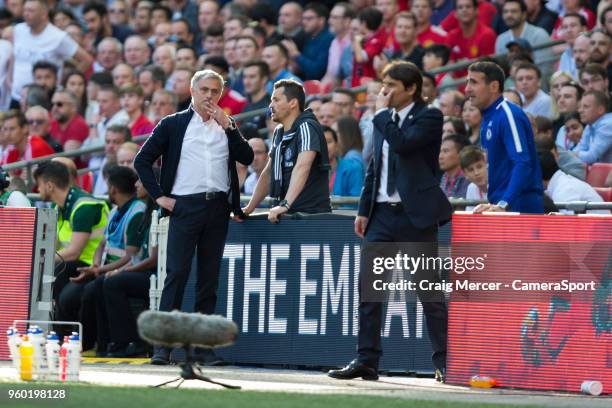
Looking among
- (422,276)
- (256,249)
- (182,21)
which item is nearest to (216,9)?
(182,21)

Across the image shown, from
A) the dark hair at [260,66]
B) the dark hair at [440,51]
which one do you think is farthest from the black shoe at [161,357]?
the dark hair at [440,51]

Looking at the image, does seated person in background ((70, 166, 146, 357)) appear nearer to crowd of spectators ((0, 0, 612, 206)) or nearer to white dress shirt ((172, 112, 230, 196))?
crowd of spectators ((0, 0, 612, 206))

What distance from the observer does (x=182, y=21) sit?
70.8ft

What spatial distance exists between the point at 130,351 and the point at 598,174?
4.75 m

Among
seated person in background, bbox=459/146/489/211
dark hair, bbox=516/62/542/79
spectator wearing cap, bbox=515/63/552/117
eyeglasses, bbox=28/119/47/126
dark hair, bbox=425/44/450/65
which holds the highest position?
dark hair, bbox=425/44/450/65

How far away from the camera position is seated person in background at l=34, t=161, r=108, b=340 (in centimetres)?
1400

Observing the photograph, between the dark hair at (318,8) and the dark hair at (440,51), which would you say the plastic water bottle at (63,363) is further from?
the dark hair at (318,8)

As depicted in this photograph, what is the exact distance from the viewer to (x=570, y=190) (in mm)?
13016

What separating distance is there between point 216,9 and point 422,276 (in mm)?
11706

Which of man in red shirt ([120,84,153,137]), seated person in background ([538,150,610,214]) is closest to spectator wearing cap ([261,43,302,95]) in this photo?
man in red shirt ([120,84,153,137])

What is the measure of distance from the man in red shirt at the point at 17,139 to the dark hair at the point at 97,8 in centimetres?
507

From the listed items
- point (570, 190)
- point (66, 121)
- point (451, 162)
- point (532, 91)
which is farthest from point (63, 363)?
point (66, 121)

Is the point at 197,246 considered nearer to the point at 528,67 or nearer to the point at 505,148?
the point at 505,148

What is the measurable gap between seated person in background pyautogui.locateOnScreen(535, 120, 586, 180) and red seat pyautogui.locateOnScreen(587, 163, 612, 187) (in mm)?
230
